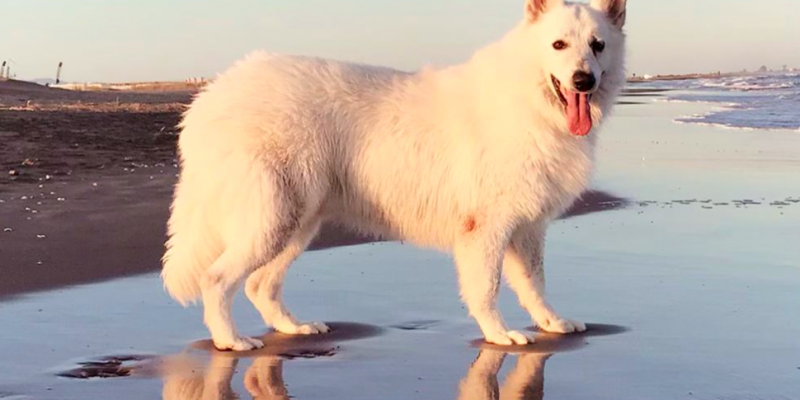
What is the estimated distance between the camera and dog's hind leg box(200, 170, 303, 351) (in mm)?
5402

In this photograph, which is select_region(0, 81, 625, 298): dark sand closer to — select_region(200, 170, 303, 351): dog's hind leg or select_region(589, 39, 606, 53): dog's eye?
select_region(200, 170, 303, 351): dog's hind leg

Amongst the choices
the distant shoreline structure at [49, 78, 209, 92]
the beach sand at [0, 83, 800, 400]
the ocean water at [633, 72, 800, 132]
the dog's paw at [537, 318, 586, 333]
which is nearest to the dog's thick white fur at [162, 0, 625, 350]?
the dog's paw at [537, 318, 586, 333]

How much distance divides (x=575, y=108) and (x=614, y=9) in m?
0.61

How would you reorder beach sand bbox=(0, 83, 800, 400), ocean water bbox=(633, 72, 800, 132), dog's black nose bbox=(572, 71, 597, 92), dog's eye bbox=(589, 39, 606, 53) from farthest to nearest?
ocean water bbox=(633, 72, 800, 132) < dog's eye bbox=(589, 39, 606, 53) < dog's black nose bbox=(572, 71, 597, 92) < beach sand bbox=(0, 83, 800, 400)

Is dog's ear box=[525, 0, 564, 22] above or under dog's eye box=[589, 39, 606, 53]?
above

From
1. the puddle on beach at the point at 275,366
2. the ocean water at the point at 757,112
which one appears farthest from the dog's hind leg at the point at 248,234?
the ocean water at the point at 757,112

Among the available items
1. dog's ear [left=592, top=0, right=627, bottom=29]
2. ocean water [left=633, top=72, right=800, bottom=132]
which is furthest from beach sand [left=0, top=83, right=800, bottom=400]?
ocean water [left=633, top=72, right=800, bottom=132]

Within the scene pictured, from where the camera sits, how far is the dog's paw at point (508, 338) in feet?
17.9

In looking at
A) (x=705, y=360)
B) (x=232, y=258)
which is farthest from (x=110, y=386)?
(x=705, y=360)

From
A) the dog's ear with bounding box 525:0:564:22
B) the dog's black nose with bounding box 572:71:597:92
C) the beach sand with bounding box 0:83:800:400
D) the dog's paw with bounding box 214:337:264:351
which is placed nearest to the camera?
the beach sand with bounding box 0:83:800:400

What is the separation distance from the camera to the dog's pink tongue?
556 centimetres

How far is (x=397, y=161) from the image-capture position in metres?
5.80

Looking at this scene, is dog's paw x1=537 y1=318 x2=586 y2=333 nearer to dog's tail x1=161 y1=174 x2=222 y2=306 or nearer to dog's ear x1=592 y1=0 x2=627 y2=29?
dog's ear x1=592 y1=0 x2=627 y2=29

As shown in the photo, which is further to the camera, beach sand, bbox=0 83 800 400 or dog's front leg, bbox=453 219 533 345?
dog's front leg, bbox=453 219 533 345
